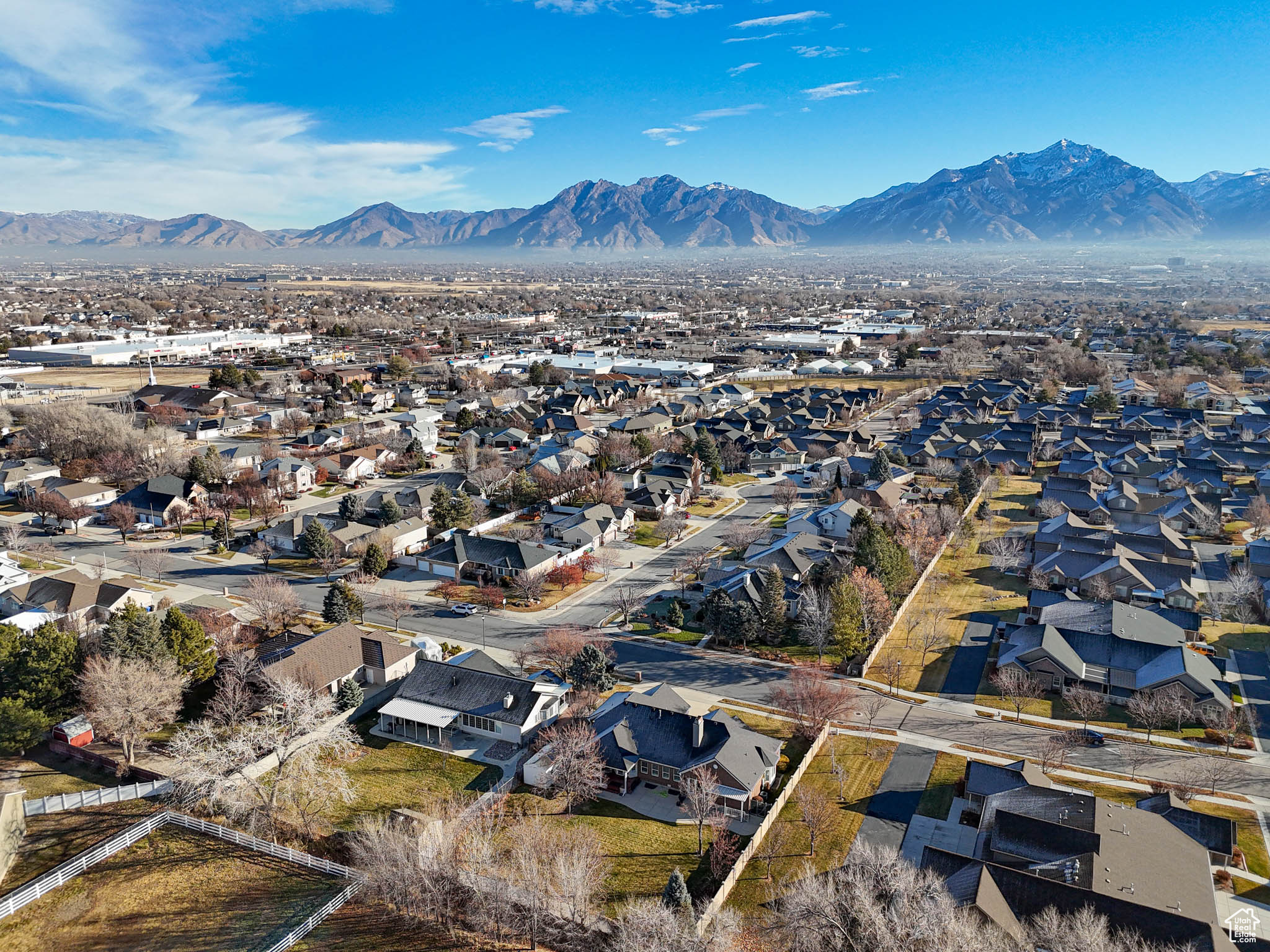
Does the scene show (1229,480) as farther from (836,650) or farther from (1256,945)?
(1256,945)

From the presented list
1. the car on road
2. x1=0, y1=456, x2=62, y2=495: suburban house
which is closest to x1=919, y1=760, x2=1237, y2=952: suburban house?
the car on road

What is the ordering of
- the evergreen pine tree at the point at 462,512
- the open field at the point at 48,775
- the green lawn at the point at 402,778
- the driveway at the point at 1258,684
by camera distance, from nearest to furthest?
the green lawn at the point at 402,778 → the open field at the point at 48,775 → the driveway at the point at 1258,684 → the evergreen pine tree at the point at 462,512

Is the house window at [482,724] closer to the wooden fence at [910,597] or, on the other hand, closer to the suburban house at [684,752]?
the suburban house at [684,752]

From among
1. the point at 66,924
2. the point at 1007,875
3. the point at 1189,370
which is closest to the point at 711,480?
the point at 1007,875

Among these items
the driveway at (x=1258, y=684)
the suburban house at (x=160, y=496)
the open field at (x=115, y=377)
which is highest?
the open field at (x=115, y=377)

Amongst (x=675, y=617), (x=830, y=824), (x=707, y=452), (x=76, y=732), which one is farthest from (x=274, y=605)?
(x=707, y=452)

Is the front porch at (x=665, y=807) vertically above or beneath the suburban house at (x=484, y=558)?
beneath

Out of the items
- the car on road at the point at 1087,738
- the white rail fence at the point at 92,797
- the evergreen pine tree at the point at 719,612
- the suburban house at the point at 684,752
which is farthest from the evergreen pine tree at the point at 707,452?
the white rail fence at the point at 92,797

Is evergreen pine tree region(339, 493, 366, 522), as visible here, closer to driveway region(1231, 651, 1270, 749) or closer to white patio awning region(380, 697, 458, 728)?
white patio awning region(380, 697, 458, 728)
